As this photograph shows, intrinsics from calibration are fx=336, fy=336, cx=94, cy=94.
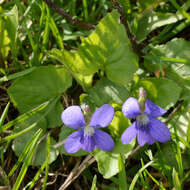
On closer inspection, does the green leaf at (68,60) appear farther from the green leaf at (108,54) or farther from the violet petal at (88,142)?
the violet petal at (88,142)

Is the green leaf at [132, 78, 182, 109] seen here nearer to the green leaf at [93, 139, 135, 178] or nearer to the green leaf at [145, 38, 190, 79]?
the green leaf at [145, 38, 190, 79]

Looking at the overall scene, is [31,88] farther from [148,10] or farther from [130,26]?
[148,10]

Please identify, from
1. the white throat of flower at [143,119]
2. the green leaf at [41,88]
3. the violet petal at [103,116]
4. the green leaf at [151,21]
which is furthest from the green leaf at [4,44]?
the white throat of flower at [143,119]

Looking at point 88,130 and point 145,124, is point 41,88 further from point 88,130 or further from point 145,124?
point 145,124

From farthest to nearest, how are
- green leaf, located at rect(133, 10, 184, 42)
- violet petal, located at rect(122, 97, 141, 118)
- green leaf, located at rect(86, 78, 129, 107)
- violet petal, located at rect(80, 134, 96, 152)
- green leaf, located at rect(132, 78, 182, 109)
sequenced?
green leaf, located at rect(133, 10, 184, 42)
green leaf, located at rect(86, 78, 129, 107)
green leaf, located at rect(132, 78, 182, 109)
violet petal, located at rect(80, 134, 96, 152)
violet petal, located at rect(122, 97, 141, 118)

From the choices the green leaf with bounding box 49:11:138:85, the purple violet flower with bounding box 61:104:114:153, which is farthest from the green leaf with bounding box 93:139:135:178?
the green leaf with bounding box 49:11:138:85

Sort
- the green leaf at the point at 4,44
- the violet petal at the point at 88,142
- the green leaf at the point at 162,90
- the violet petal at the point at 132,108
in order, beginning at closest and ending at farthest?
the violet petal at the point at 132,108, the violet petal at the point at 88,142, the green leaf at the point at 162,90, the green leaf at the point at 4,44

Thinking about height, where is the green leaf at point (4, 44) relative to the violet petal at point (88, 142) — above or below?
above

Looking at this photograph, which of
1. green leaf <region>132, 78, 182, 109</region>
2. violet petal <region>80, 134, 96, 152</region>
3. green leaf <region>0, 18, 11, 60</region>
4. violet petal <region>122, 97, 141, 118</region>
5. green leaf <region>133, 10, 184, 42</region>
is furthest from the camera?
green leaf <region>0, 18, 11, 60</region>
